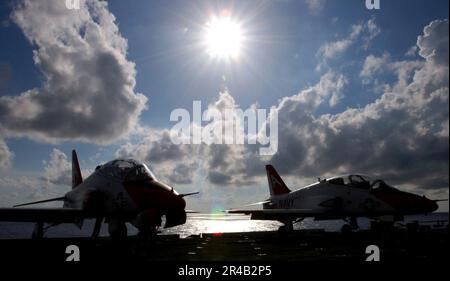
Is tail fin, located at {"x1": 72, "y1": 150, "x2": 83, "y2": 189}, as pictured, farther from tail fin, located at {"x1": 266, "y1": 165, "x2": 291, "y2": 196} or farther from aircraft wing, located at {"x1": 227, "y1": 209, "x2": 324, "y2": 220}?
tail fin, located at {"x1": 266, "y1": 165, "x2": 291, "y2": 196}

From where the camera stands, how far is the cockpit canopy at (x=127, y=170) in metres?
13.4

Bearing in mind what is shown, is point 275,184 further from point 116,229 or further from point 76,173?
point 116,229

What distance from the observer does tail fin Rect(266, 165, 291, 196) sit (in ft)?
Result: 116

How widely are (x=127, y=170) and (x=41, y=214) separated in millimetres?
3790

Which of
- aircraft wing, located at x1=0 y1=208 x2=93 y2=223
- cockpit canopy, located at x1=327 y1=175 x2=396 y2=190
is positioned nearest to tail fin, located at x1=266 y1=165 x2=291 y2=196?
cockpit canopy, located at x1=327 y1=175 x2=396 y2=190

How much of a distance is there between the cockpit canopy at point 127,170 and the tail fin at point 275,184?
23.3 m

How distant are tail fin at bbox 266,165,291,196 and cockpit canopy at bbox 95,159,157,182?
23347 millimetres

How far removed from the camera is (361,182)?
20.6 metres

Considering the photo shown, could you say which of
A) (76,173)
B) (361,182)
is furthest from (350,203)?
(76,173)
